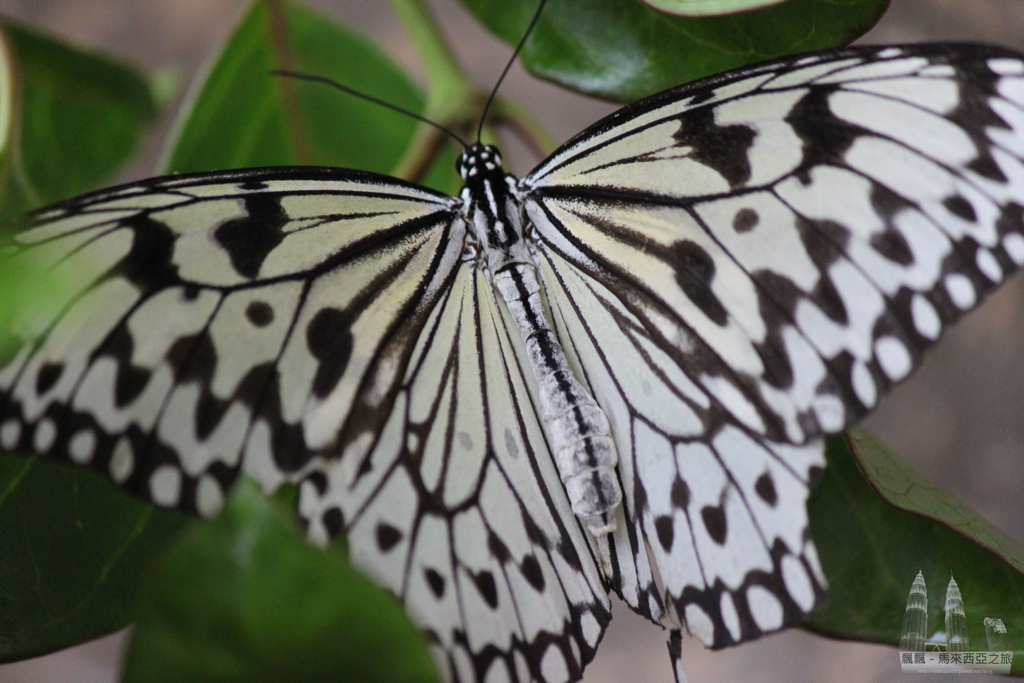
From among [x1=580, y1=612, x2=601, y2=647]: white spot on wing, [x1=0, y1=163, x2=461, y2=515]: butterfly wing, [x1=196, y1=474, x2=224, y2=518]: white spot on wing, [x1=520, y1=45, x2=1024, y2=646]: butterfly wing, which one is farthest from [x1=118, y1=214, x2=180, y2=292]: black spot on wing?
[x1=580, y1=612, x2=601, y2=647]: white spot on wing

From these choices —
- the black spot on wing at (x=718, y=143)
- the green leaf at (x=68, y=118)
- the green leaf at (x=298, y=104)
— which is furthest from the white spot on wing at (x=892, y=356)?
the green leaf at (x=68, y=118)

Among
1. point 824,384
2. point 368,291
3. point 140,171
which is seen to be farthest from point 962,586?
point 140,171

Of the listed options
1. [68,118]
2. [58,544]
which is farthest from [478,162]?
[68,118]

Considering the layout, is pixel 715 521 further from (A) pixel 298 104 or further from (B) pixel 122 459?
(A) pixel 298 104

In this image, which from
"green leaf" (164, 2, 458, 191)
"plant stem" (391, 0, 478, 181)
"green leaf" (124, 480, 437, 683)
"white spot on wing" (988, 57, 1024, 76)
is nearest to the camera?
"green leaf" (124, 480, 437, 683)

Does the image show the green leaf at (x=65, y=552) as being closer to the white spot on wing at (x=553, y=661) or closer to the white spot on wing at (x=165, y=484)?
the white spot on wing at (x=165, y=484)

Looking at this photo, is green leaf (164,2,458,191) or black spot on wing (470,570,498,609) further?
green leaf (164,2,458,191)

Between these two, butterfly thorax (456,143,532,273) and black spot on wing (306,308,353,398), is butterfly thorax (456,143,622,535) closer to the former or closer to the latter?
butterfly thorax (456,143,532,273)
